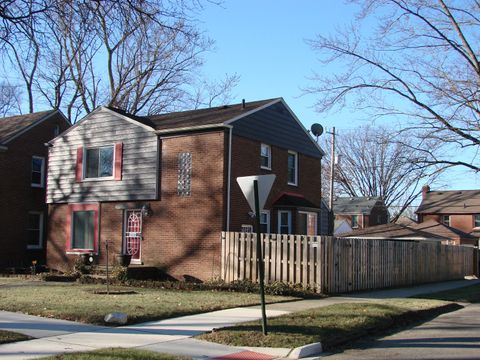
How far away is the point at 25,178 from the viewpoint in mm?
27953

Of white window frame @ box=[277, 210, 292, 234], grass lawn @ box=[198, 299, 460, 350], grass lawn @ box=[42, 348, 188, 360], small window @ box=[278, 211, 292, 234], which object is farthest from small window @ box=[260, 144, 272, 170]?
grass lawn @ box=[42, 348, 188, 360]

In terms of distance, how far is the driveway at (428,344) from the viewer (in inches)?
344

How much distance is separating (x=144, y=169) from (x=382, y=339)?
13.4m

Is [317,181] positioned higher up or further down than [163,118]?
further down

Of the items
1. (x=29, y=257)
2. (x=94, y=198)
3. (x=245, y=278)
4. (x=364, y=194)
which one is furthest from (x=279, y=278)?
(x=364, y=194)

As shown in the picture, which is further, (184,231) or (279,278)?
(184,231)

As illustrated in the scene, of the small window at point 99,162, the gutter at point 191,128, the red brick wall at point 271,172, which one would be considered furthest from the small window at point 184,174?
the small window at point 99,162

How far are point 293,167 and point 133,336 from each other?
16.0 metres

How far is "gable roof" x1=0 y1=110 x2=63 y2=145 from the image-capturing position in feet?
90.7

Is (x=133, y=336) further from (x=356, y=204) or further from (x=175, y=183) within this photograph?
(x=356, y=204)

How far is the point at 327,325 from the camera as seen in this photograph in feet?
34.9

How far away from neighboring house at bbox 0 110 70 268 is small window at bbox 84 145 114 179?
18.6ft

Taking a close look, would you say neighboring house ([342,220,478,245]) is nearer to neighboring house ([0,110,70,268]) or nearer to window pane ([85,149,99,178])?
window pane ([85,149,99,178])

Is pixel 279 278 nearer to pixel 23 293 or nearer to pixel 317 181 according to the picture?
pixel 23 293
